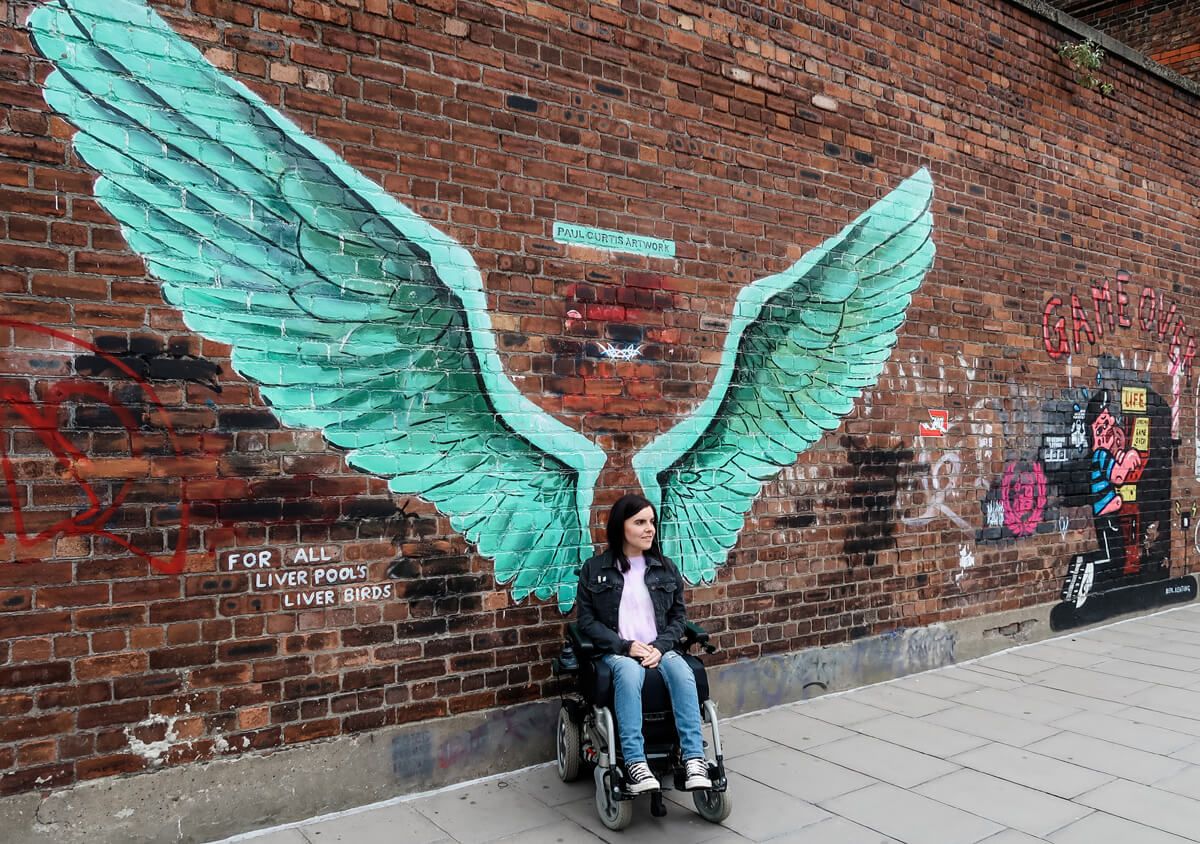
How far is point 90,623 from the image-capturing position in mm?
3109

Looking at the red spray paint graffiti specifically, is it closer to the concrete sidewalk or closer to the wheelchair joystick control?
the concrete sidewalk

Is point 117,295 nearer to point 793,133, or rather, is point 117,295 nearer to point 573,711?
point 573,711

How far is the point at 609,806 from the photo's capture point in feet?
11.4

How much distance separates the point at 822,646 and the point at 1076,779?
1.60 meters

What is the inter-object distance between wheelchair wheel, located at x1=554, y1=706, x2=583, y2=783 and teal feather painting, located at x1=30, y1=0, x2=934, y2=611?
0.60 m

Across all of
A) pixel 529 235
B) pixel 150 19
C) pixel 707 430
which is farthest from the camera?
pixel 707 430

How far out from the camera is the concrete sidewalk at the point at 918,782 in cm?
343

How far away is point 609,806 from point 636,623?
0.79 meters

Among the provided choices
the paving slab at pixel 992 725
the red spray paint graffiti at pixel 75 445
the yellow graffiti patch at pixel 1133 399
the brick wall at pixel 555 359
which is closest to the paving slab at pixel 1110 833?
the paving slab at pixel 992 725

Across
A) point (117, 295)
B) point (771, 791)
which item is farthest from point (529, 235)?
point (771, 791)

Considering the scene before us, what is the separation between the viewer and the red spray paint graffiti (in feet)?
9.90

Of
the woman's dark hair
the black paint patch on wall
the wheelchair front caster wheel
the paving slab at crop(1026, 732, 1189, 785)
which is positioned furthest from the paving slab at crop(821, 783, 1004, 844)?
the black paint patch on wall

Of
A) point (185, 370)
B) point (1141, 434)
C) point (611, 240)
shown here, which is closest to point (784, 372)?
point (611, 240)

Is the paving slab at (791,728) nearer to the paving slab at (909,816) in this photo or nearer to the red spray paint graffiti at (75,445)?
the paving slab at (909,816)
